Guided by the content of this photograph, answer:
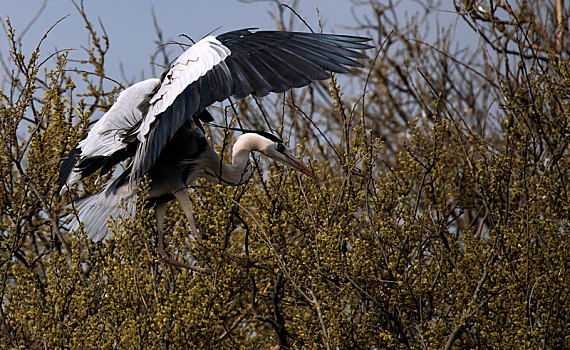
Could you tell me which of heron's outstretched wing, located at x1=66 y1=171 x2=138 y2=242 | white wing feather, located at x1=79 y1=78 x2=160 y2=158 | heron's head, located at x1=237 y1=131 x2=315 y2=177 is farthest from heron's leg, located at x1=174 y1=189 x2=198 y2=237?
heron's head, located at x1=237 y1=131 x2=315 y2=177

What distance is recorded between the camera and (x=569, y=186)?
11.0 ft

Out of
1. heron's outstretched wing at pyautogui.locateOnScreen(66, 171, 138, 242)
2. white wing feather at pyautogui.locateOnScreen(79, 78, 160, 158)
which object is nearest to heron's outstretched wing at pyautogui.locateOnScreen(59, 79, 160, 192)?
white wing feather at pyautogui.locateOnScreen(79, 78, 160, 158)

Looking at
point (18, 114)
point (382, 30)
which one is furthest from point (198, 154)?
point (382, 30)

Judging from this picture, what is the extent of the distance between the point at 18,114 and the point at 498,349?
2.07 meters

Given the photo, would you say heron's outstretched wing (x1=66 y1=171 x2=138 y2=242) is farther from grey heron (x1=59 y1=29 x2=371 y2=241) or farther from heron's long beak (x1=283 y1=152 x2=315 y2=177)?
heron's long beak (x1=283 y1=152 x2=315 y2=177)

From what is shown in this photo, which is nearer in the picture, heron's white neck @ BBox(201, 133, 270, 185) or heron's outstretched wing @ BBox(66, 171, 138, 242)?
heron's outstretched wing @ BBox(66, 171, 138, 242)

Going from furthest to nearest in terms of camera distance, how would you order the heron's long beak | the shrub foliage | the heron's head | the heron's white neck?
the heron's white neck → the heron's head → the heron's long beak → the shrub foliage

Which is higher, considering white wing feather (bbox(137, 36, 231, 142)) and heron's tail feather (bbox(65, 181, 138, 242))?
white wing feather (bbox(137, 36, 231, 142))

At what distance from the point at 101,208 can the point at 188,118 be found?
2.24 ft

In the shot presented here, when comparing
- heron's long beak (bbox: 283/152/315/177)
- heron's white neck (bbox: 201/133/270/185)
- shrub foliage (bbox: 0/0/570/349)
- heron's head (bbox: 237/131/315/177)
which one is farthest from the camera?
heron's white neck (bbox: 201/133/270/185)

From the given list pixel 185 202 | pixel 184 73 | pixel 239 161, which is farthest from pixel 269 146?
pixel 184 73

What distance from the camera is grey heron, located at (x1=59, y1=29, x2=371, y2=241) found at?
10.8 feet

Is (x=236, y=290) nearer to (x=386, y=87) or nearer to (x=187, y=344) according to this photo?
(x=187, y=344)

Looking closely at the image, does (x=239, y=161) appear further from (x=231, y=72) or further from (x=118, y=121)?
(x=231, y=72)
